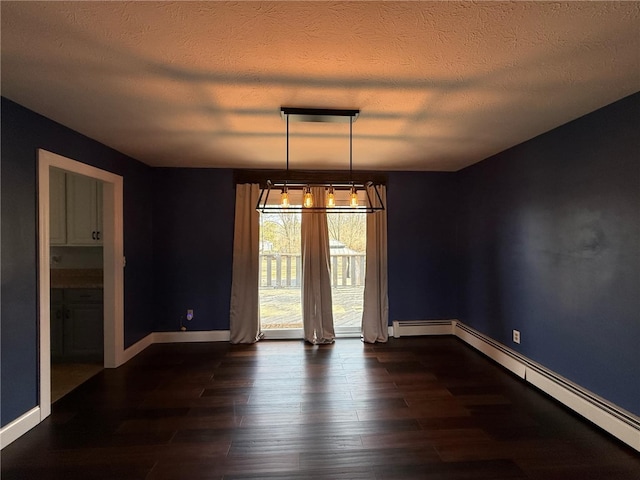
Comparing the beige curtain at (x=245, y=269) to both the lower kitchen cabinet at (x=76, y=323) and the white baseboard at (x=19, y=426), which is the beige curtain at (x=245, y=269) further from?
the white baseboard at (x=19, y=426)

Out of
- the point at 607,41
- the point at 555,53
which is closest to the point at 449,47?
the point at 555,53

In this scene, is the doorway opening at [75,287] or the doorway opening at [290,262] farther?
the doorway opening at [290,262]

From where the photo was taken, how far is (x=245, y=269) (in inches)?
168

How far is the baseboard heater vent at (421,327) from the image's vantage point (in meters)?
4.49

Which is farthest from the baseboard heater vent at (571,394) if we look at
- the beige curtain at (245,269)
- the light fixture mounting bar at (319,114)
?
the beige curtain at (245,269)

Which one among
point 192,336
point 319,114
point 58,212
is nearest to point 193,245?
point 192,336

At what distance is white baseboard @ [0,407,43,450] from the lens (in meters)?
2.10

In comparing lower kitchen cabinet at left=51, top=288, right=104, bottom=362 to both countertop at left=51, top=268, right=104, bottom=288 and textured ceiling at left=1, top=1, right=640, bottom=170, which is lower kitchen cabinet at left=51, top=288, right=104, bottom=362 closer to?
countertop at left=51, top=268, right=104, bottom=288

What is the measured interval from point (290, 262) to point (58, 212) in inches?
110

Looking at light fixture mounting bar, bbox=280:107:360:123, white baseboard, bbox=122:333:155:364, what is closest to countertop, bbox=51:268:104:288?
white baseboard, bbox=122:333:155:364

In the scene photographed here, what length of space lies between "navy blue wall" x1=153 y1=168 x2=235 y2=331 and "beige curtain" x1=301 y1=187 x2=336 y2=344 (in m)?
1.04

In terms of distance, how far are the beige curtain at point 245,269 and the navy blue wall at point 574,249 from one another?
291 cm

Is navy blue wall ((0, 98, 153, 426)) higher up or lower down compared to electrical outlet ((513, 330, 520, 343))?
higher up

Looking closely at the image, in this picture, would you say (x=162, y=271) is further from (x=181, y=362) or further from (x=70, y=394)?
(x=70, y=394)
